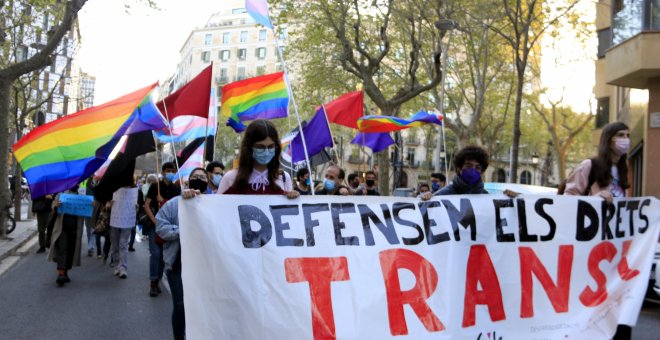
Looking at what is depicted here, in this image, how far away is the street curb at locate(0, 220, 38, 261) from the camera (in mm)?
12477

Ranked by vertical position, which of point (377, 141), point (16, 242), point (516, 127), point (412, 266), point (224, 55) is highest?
point (224, 55)

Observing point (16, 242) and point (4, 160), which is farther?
point (4, 160)

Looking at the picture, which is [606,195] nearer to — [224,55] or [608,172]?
[608,172]

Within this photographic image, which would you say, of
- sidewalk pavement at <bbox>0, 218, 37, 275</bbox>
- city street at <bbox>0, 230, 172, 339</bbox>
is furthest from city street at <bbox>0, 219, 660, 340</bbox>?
sidewalk pavement at <bbox>0, 218, 37, 275</bbox>

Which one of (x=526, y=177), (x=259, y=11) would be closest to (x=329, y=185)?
(x=259, y=11)

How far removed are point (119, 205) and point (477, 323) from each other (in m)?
6.90

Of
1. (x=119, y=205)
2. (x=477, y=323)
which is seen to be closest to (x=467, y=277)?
(x=477, y=323)

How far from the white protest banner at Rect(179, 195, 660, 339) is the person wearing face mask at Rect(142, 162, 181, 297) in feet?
12.4

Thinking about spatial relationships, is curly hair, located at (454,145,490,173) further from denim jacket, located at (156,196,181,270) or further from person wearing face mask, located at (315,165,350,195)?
person wearing face mask, located at (315,165,350,195)

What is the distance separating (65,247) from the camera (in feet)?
30.3

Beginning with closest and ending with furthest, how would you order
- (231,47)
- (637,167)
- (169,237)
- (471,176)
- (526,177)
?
1. (471,176)
2. (169,237)
3. (637,167)
4. (526,177)
5. (231,47)

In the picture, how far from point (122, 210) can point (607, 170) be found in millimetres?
7162

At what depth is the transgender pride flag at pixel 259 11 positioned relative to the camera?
654cm

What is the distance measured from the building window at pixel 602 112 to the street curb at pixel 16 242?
73.7 ft
